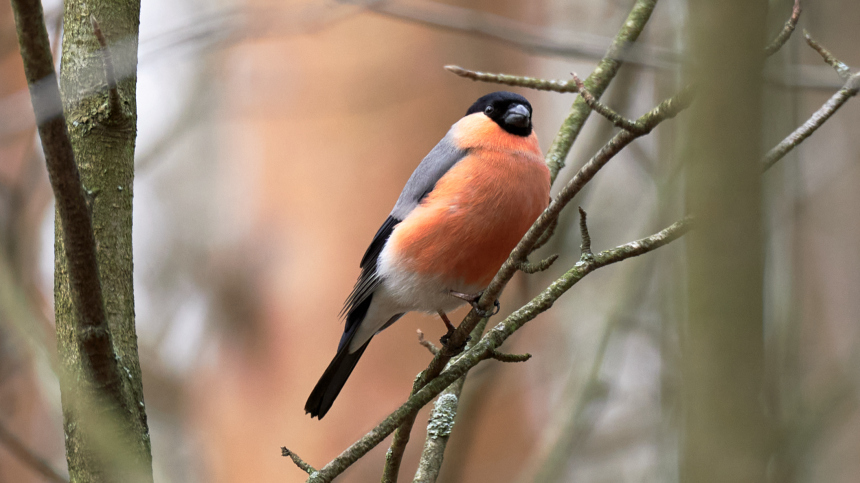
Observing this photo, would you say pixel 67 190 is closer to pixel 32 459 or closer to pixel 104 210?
pixel 104 210

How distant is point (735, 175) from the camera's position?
0.91 metres

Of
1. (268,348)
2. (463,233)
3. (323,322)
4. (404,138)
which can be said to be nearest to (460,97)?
(404,138)

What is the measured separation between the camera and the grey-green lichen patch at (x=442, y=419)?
2.35 meters

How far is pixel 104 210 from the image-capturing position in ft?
6.08

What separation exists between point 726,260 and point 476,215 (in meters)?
1.89

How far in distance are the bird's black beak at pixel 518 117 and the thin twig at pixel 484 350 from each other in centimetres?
136

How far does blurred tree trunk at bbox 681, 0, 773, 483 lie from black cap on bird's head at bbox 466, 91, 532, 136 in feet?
7.18

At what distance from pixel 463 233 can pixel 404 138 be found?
283cm

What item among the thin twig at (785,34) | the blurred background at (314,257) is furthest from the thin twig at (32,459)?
the blurred background at (314,257)

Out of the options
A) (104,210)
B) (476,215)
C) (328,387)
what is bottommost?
(328,387)

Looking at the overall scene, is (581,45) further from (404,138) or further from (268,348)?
(268,348)

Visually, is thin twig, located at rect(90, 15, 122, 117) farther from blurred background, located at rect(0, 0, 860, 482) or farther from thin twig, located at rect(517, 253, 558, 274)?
blurred background, located at rect(0, 0, 860, 482)

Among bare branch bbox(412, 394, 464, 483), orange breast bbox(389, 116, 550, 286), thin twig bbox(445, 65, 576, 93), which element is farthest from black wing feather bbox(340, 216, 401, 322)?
thin twig bbox(445, 65, 576, 93)

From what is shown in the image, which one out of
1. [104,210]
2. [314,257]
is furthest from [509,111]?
[314,257]
